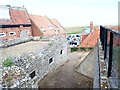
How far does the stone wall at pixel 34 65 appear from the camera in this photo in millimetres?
7391

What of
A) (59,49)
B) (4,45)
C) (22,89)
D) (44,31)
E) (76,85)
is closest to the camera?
(22,89)

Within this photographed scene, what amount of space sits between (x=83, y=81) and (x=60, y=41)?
6845 millimetres

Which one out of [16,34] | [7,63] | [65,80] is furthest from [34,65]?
[16,34]

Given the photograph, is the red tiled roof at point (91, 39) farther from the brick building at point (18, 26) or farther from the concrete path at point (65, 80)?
the concrete path at point (65, 80)

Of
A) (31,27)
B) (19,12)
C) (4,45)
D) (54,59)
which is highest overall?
(19,12)

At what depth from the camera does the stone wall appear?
7391mm

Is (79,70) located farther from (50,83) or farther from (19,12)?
(19,12)

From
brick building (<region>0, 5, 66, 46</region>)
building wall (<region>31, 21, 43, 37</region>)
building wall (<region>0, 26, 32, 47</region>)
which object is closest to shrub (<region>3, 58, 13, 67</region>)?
brick building (<region>0, 5, 66, 46</region>)

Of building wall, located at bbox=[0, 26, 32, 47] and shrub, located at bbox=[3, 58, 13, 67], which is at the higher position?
building wall, located at bbox=[0, 26, 32, 47]

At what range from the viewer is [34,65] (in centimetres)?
1223

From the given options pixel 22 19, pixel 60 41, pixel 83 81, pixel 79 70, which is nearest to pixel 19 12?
pixel 22 19

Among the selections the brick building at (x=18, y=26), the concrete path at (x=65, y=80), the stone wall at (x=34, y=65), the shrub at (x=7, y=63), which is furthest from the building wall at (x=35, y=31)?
the shrub at (x=7, y=63)

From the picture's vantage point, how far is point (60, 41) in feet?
63.3

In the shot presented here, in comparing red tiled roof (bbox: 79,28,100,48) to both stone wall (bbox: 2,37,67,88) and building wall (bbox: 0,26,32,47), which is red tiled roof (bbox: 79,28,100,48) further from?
building wall (bbox: 0,26,32,47)
